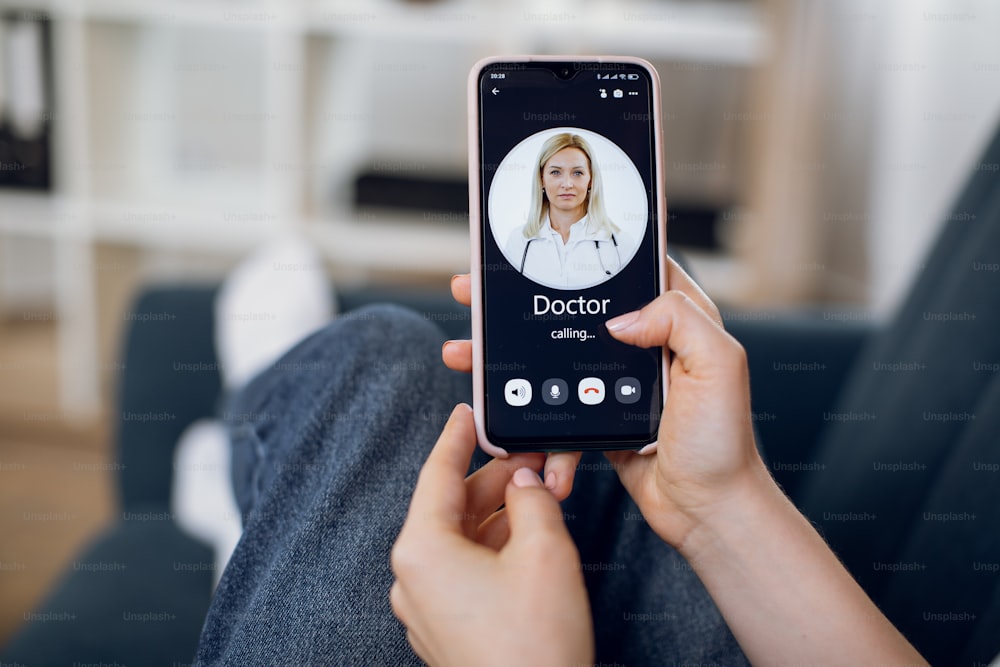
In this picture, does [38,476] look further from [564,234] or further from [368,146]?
[564,234]

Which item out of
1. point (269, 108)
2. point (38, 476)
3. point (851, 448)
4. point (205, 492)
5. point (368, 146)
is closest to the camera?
point (851, 448)

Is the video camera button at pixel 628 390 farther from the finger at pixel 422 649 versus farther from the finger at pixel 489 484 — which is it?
the finger at pixel 422 649

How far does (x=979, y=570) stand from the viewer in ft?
1.91

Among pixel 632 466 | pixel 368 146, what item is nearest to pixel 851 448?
pixel 632 466

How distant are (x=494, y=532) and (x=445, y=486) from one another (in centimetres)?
7

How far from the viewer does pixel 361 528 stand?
0.55 meters

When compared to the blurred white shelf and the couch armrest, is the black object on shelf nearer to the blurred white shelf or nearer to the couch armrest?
the blurred white shelf

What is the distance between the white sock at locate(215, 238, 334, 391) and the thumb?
555mm

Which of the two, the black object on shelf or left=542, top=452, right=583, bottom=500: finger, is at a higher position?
the black object on shelf

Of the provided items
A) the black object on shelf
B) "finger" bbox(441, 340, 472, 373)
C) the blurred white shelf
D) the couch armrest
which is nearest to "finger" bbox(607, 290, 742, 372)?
"finger" bbox(441, 340, 472, 373)

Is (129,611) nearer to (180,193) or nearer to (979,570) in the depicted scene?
(979,570)

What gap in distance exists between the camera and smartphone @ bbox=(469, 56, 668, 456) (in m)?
0.51

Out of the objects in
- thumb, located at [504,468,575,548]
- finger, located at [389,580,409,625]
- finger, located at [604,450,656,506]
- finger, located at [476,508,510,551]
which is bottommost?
finger, located at [389,580,409,625]

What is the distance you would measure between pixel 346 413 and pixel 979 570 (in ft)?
1.60
